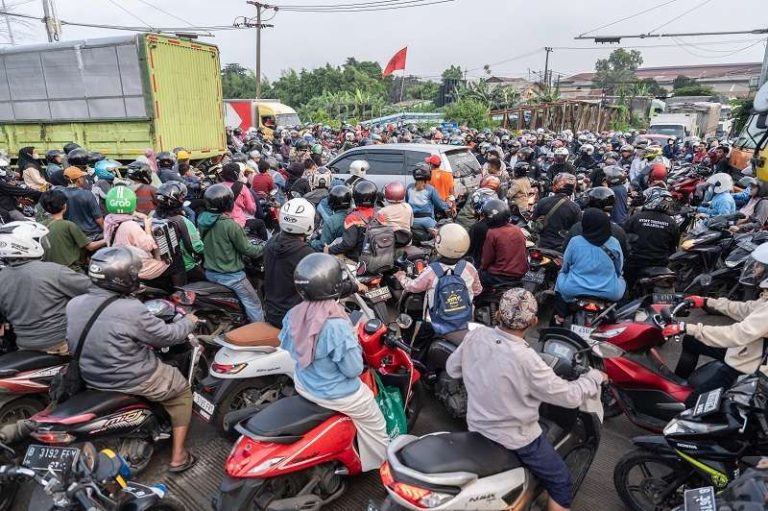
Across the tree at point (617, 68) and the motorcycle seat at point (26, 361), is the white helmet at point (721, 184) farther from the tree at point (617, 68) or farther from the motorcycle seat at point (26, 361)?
the tree at point (617, 68)

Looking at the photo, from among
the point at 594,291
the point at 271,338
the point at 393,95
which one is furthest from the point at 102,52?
the point at 393,95

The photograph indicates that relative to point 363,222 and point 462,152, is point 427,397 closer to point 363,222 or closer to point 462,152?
point 363,222

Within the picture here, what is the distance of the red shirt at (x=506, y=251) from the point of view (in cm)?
501

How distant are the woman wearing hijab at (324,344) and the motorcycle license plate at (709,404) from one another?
1823 mm

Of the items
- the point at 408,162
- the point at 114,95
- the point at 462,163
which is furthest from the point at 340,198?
the point at 114,95

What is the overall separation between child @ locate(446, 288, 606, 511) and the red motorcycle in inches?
33.3

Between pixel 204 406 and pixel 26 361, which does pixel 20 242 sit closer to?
pixel 26 361

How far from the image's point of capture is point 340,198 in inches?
213

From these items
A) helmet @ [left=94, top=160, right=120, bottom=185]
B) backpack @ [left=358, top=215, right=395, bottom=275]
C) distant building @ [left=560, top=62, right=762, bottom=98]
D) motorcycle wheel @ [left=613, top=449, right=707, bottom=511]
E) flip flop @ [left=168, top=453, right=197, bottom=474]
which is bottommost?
flip flop @ [left=168, top=453, right=197, bottom=474]

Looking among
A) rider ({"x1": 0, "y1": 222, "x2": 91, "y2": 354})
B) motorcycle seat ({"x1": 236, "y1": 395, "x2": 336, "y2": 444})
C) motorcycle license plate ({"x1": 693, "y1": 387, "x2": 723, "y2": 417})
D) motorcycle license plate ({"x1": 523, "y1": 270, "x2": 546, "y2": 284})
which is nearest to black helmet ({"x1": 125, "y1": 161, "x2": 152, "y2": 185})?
rider ({"x1": 0, "y1": 222, "x2": 91, "y2": 354})

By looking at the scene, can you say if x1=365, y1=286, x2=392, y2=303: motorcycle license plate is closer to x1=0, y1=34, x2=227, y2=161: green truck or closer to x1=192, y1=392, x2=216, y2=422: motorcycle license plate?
x1=192, y1=392, x2=216, y2=422: motorcycle license plate

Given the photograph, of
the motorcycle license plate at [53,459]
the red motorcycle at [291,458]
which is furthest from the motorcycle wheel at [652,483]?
the motorcycle license plate at [53,459]

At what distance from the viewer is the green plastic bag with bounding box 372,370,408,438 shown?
335 cm

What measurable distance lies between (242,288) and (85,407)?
1.96 metres
